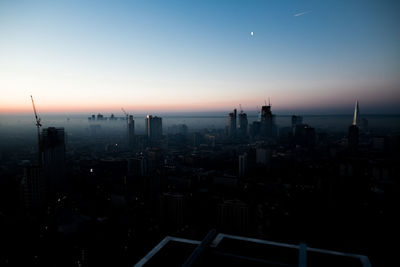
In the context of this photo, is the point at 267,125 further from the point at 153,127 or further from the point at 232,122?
the point at 153,127

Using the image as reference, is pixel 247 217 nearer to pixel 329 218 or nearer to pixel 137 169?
pixel 329 218

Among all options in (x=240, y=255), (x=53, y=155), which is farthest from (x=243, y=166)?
(x=240, y=255)

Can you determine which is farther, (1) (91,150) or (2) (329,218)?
(1) (91,150)

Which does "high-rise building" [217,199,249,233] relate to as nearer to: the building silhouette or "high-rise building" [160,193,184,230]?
"high-rise building" [160,193,184,230]

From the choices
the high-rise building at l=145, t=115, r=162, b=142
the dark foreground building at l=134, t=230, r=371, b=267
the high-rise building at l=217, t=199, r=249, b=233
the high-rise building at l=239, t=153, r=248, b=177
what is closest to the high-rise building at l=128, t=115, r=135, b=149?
the high-rise building at l=145, t=115, r=162, b=142

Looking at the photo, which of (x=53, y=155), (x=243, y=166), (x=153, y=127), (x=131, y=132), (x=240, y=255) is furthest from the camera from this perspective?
(x=153, y=127)

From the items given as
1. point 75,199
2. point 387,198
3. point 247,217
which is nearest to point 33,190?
point 75,199

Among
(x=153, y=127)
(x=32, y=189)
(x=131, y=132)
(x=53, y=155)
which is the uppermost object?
(x=153, y=127)
